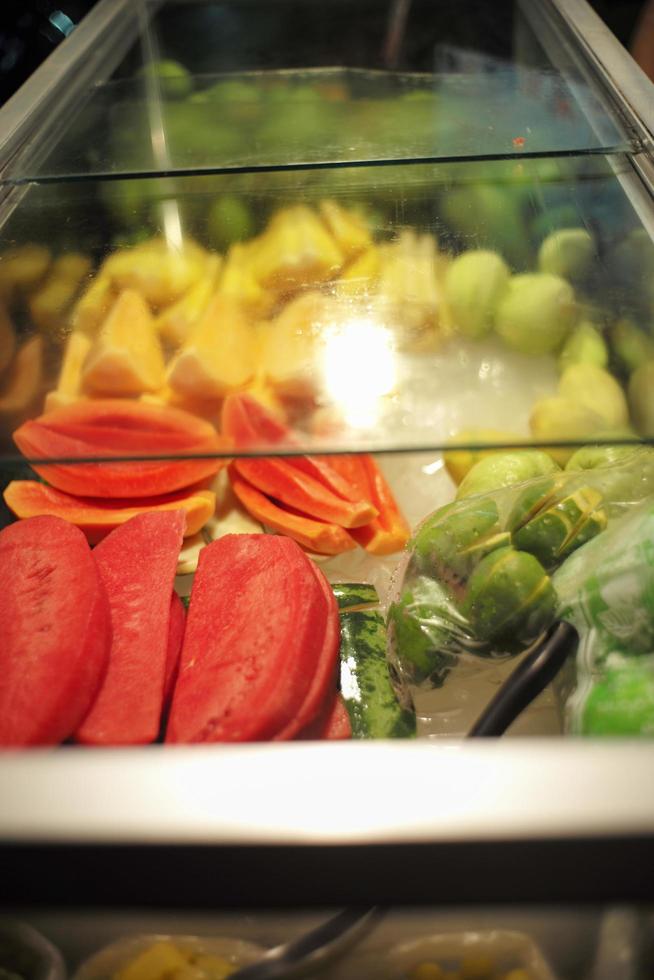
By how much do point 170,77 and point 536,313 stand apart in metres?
0.81

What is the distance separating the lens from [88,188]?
0.97 metres

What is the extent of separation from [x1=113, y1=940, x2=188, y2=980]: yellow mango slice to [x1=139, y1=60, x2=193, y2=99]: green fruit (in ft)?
3.69

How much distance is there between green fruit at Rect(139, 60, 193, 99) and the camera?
3.97ft

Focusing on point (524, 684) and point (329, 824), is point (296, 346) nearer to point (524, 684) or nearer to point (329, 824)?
point (524, 684)

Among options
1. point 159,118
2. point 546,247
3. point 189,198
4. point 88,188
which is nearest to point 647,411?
point 546,247

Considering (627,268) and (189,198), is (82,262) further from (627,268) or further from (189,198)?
(627,268)

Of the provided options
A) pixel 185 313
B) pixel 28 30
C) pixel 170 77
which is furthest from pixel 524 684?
pixel 28 30

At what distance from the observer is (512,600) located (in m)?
0.65

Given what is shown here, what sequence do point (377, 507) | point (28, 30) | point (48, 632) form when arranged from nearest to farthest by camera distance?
point (48, 632)
point (377, 507)
point (28, 30)

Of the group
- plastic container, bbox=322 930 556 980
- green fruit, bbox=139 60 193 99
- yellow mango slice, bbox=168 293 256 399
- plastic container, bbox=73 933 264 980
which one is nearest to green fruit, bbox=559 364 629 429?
yellow mango slice, bbox=168 293 256 399

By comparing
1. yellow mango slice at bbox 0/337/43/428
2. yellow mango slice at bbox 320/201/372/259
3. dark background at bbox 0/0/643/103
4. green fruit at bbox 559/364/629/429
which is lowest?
green fruit at bbox 559/364/629/429

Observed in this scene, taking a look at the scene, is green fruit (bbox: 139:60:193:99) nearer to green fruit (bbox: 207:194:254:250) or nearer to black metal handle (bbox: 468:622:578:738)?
green fruit (bbox: 207:194:254:250)

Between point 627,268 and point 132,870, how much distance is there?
73cm

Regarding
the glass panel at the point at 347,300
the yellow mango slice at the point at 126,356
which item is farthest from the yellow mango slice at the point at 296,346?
the yellow mango slice at the point at 126,356
